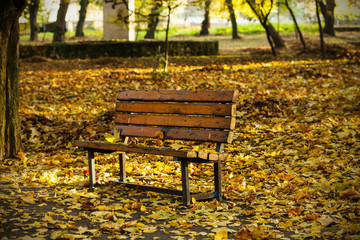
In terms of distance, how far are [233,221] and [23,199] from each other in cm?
193

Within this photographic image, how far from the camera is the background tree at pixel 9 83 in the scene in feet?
20.4

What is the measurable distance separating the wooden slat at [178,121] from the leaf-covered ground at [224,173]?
0.69 metres

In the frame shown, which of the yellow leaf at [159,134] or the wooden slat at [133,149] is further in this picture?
the yellow leaf at [159,134]

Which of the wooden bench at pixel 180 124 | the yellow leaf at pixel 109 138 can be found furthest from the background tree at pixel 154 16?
the yellow leaf at pixel 109 138

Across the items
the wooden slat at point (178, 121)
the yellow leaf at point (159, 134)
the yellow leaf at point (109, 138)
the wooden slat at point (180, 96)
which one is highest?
the wooden slat at point (180, 96)

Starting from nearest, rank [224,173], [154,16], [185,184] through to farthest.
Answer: [185,184], [224,173], [154,16]

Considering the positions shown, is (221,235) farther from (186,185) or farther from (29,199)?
(29,199)

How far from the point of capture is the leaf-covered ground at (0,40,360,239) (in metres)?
3.93

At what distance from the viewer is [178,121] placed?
508 centimetres

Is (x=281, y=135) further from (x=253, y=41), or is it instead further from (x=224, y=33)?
(x=224, y=33)

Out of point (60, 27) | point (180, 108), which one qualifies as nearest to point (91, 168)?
point (180, 108)

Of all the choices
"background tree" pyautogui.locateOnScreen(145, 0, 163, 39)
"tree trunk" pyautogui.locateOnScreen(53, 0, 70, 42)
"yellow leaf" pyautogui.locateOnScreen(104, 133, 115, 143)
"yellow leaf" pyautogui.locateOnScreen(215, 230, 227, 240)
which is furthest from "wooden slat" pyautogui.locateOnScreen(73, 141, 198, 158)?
"tree trunk" pyautogui.locateOnScreen(53, 0, 70, 42)

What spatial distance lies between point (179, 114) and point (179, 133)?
26cm

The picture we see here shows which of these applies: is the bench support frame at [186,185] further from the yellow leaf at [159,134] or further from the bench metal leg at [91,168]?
the yellow leaf at [159,134]
